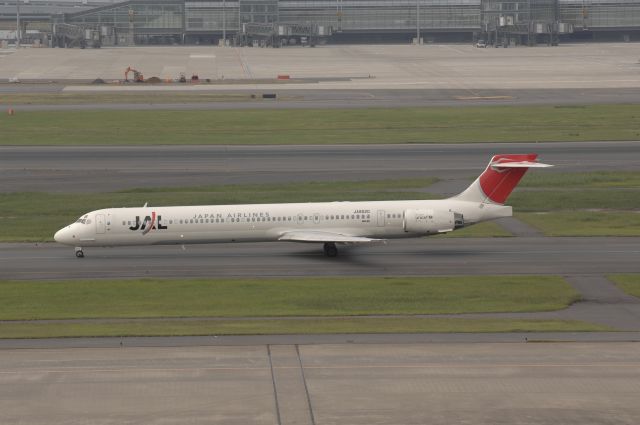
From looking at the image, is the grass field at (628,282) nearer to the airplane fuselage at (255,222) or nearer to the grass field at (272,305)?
the grass field at (272,305)

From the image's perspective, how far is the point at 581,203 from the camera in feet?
245

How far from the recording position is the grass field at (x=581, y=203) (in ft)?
219

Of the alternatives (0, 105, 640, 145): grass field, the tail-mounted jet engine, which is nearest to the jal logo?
the tail-mounted jet engine

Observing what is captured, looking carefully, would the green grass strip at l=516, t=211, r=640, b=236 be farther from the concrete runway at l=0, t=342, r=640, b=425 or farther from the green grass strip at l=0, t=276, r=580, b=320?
the concrete runway at l=0, t=342, r=640, b=425

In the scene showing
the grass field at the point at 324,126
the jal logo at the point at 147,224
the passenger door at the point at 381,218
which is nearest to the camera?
the passenger door at the point at 381,218

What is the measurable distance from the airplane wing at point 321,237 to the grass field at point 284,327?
12.2m

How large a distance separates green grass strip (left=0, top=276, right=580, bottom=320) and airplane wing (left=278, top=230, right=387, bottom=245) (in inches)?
160

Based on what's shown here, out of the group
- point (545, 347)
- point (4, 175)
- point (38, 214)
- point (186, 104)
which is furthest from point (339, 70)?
point (545, 347)

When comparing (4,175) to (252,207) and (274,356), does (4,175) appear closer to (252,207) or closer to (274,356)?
(252,207)

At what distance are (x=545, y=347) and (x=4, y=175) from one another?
2360 inches

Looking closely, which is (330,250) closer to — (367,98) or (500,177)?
(500,177)

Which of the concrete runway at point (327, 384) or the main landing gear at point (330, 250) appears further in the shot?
the main landing gear at point (330, 250)

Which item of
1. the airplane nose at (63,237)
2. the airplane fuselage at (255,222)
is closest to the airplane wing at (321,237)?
the airplane fuselage at (255,222)

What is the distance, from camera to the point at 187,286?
51.5 metres
